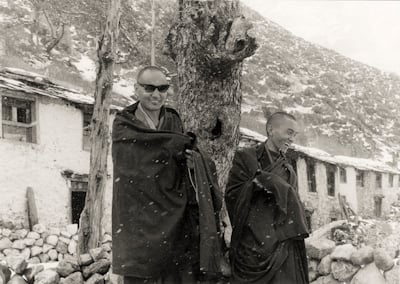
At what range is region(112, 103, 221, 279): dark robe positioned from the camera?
3.29m

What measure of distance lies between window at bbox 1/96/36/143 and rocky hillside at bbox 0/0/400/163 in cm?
532

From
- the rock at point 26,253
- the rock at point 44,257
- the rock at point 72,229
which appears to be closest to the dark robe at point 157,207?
the rock at point 26,253

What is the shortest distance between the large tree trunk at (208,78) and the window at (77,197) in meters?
11.3

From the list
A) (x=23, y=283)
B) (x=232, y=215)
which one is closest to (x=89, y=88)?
(x=23, y=283)

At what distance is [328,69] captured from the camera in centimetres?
5316

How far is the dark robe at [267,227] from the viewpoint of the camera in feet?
13.1

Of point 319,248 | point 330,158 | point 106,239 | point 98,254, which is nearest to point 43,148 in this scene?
point 106,239

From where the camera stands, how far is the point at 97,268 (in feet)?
19.3

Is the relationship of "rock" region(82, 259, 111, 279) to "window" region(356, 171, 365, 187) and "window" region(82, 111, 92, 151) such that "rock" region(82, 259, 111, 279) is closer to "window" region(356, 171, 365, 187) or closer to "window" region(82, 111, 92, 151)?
"window" region(82, 111, 92, 151)

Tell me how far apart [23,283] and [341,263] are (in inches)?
148

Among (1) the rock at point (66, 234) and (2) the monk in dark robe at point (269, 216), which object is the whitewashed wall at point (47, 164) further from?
(2) the monk in dark robe at point (269, 216)

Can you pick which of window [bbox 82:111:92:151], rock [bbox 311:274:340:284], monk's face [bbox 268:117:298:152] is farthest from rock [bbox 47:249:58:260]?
monk's face [bbox 268:117:298:152]

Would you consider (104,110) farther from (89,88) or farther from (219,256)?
(89,88)

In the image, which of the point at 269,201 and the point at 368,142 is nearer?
the point at 269,201
